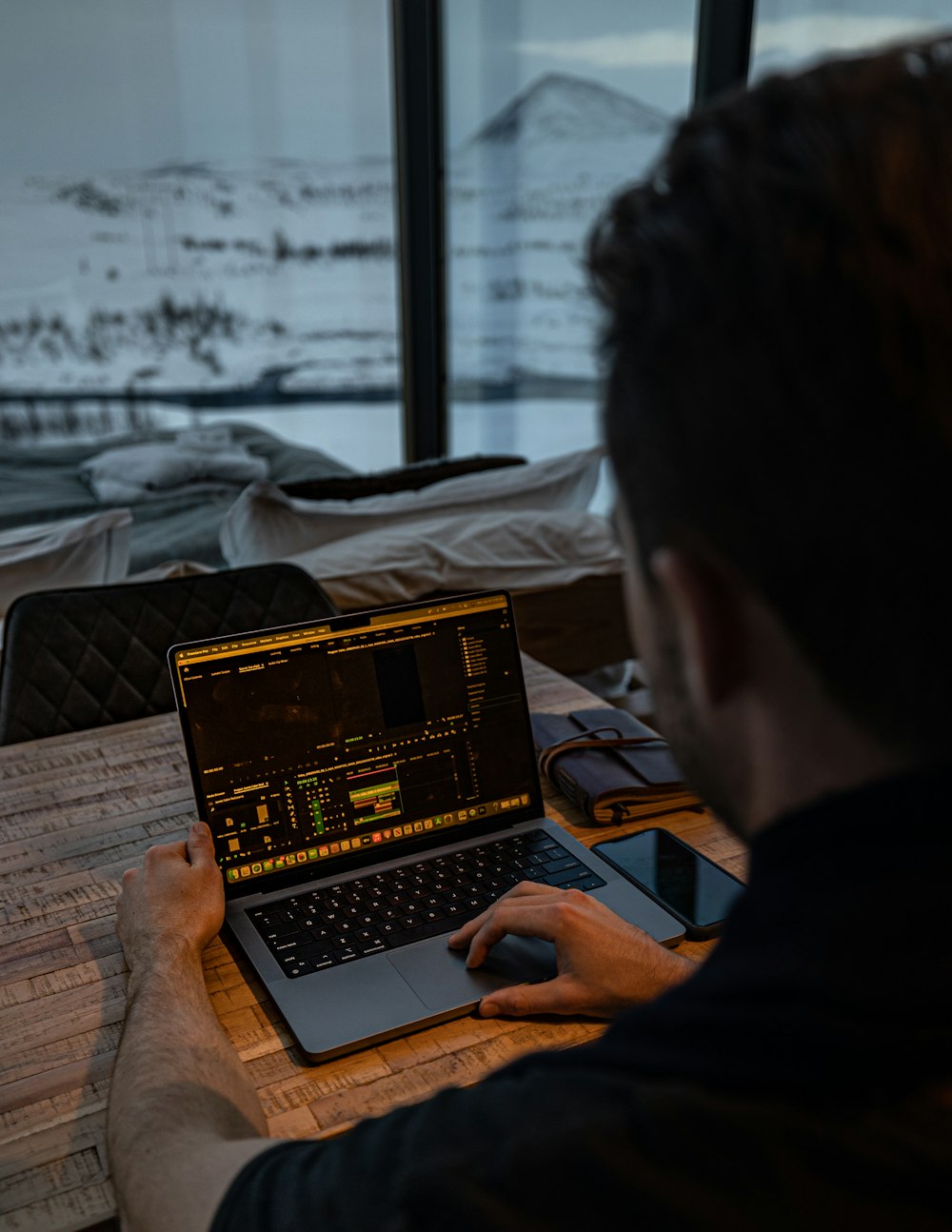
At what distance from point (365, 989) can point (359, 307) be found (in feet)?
14.1

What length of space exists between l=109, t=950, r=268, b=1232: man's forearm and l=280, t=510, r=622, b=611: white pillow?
1307 millimetres

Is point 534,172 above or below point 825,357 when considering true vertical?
above

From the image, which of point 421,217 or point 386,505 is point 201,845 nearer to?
point 386,505

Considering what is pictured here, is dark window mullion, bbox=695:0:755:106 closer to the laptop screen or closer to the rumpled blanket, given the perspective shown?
the rumpled blanket

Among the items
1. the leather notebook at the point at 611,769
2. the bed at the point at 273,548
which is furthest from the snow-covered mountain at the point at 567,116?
the leather notebook at the point at 611,769

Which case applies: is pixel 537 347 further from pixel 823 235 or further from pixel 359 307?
pixel 823 235

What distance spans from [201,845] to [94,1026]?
0.61 ft

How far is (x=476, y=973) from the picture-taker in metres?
0.92

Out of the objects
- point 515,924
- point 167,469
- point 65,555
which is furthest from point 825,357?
point 167,469

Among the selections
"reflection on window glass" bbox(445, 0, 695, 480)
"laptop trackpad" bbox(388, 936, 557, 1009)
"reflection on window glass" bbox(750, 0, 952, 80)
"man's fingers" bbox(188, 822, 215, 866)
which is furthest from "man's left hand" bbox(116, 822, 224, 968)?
"reflection on window glass" bbox(445, 0, 695, 480)

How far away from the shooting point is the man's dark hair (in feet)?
1.24

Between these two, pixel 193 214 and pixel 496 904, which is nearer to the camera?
pixel 496 904

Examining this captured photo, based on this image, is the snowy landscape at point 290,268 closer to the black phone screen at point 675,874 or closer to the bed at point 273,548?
the bed at point 273,548

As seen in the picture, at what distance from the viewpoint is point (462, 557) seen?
7.34 ft
